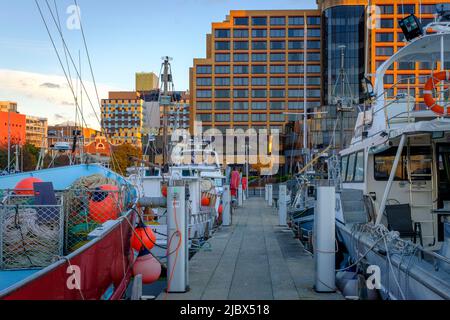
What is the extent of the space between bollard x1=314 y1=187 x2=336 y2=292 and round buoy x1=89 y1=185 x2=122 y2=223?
3017 mm

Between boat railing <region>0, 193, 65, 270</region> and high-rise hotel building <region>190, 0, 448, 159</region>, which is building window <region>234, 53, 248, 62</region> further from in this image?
boat railing <region>0, 193, 65, 270</region>

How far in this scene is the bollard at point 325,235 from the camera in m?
6.39

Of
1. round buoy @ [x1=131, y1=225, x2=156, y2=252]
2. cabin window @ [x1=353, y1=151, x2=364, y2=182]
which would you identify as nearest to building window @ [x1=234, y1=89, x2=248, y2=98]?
cabin window @ [x1=353, y1=151, x2=364, y2=182]

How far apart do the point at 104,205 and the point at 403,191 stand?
520 centimetres

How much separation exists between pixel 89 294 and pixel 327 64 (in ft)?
261

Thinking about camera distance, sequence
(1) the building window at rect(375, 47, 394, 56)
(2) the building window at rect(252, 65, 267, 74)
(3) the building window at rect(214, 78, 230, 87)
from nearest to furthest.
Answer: (1) the building window at rect(375, 47, 394, 56), (2) the building window at rect(252, 65, 267, 74), (3) the building window at rect(214, 78, 230, 87)

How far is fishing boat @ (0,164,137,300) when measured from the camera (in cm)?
443

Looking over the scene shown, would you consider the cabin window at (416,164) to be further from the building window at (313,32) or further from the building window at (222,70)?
the building window at (222,70)

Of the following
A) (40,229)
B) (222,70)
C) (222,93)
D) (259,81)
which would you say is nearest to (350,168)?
(40,229)

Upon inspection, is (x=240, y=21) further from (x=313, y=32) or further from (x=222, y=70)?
(x=313, y=32)

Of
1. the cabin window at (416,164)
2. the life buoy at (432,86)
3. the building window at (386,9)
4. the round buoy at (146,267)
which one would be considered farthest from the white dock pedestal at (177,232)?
the building window at (386,9)

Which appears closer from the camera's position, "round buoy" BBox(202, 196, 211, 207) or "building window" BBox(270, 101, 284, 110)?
"round buoy" BBox(202, 196, 211, 207)

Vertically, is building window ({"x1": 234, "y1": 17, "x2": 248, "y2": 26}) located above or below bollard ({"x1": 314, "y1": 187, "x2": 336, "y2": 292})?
above

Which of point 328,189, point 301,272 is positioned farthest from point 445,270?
point 301,272
